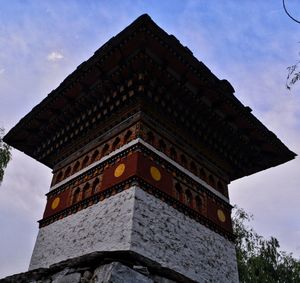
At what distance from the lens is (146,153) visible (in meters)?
6.71

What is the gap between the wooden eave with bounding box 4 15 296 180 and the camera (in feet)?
21.7

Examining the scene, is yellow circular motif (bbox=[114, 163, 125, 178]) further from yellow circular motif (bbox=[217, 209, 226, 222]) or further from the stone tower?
yellow circular motif (bbox=[217, 209, 226, 222])

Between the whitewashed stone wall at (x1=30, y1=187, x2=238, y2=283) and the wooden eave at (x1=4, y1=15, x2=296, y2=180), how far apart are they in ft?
7.90

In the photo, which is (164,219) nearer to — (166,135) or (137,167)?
(137,167)

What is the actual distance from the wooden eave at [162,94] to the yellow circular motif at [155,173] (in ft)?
5.48

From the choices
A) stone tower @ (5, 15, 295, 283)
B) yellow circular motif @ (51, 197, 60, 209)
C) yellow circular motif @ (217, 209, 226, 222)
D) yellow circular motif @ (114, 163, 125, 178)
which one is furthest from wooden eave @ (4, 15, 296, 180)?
yellow circular motif @ (114, 163, 125, 178)

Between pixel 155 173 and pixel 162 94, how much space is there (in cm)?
177

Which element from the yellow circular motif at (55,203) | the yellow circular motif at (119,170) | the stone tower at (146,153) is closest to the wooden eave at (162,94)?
the stone tower at (146,153)

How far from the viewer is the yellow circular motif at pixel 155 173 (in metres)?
6.59

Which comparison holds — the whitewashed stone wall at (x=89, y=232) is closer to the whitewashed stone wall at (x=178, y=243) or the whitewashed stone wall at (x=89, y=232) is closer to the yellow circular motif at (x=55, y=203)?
the whitewashed stone wall at (x=178, y=243)

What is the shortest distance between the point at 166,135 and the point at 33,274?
4800 mm

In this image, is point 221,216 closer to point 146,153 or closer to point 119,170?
point 146,153

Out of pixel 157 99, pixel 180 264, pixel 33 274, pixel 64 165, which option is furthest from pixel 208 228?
pixel 33 274

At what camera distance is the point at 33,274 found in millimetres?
3055
